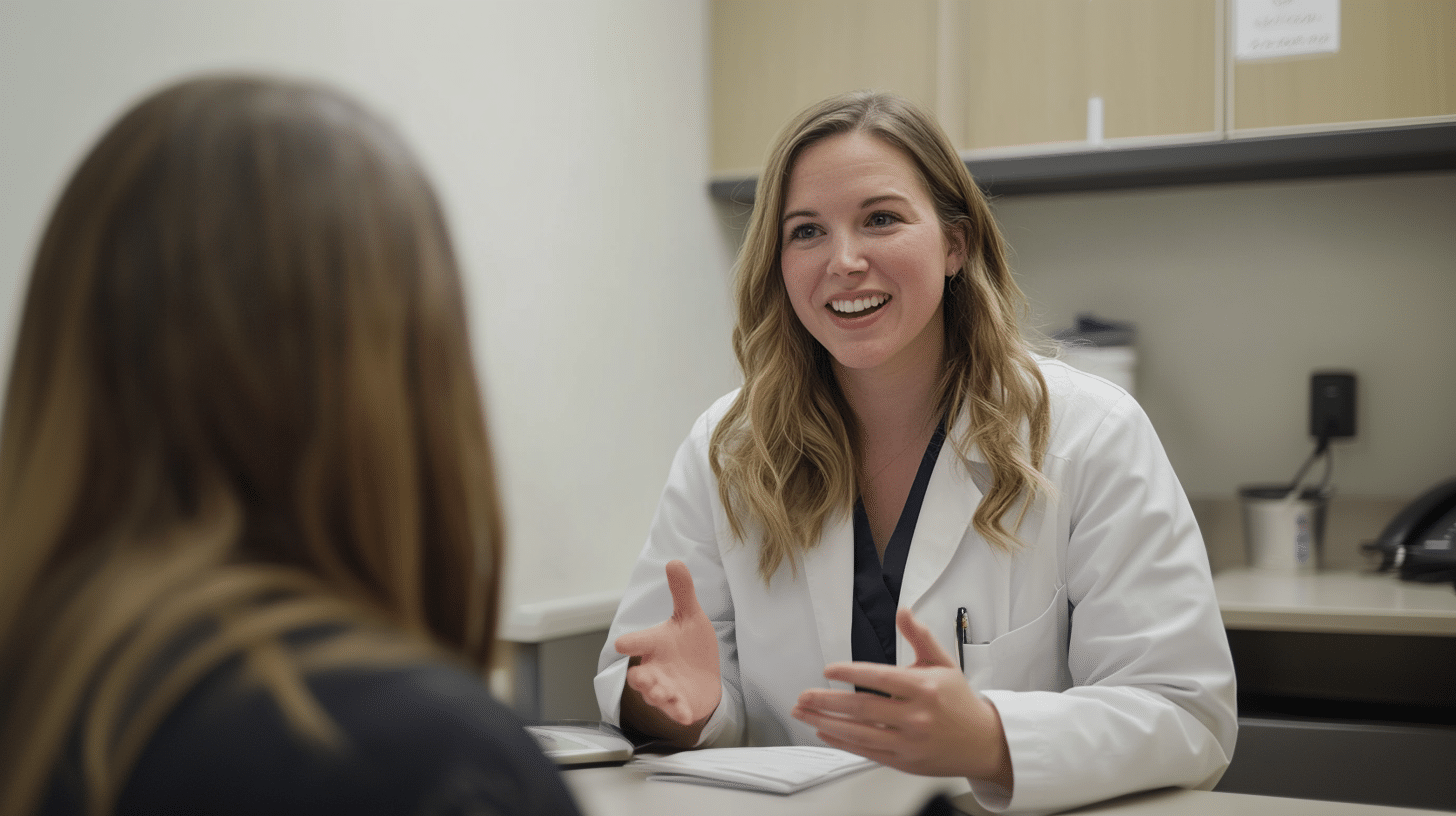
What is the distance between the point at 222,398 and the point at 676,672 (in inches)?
31.0

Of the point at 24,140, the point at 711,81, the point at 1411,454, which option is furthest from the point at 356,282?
the point at 1411,454

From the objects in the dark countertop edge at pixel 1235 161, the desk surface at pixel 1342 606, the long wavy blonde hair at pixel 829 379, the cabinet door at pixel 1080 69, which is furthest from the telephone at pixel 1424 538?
the long wavy blonde hair at pixel 829 379

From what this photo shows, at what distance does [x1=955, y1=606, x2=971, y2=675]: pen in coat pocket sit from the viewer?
1.30 m

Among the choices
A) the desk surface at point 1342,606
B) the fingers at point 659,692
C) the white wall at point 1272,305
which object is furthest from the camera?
the white wall at point 1272,305

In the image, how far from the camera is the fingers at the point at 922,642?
95 cm

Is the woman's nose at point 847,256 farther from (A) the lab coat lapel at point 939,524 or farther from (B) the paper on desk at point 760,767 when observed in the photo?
(B) the paper on desk at point 760,767

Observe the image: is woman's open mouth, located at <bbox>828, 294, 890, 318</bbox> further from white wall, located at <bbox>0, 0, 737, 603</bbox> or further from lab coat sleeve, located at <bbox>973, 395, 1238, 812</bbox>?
white wall, located at <bbox>0, 0, 737, 603</bbox>

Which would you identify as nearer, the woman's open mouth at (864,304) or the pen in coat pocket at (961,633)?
the pen in coat pocket at (961,633)

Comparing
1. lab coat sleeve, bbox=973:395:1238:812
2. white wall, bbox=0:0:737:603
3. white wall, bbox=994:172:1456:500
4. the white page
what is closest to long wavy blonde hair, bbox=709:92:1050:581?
lab coat sleeve, bbox=973:395:1238:812

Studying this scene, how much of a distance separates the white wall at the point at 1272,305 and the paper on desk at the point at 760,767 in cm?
163

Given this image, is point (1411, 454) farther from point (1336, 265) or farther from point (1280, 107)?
point (1280, 107)

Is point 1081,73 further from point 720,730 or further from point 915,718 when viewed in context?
point 915,718

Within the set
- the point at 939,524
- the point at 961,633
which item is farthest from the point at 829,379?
the point at 961,633

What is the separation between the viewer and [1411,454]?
2.33 m
